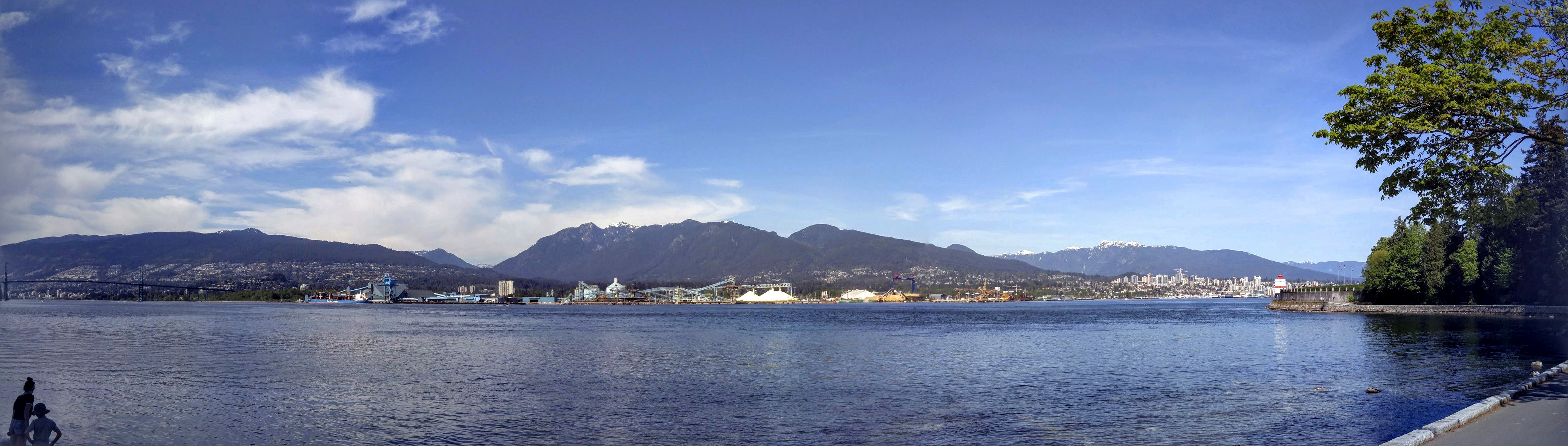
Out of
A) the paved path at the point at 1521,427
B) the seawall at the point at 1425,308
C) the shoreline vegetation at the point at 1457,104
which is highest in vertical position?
the shoreline vegetation at the point at 1457,104

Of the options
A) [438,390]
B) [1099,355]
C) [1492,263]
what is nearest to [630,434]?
[438,390]

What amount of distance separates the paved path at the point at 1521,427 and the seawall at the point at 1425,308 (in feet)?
239

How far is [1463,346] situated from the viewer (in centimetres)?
4181

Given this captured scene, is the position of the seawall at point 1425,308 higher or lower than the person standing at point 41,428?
lower

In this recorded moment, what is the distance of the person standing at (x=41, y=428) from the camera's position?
14.6m

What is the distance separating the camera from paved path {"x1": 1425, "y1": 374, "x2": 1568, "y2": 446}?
1177 centimetres

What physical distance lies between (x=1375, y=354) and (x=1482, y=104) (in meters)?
30.3

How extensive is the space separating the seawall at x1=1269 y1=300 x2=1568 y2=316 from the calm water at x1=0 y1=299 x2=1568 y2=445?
492 inches

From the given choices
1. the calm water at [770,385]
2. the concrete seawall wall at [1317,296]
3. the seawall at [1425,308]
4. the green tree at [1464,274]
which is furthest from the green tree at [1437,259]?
the calm water at [770,385]

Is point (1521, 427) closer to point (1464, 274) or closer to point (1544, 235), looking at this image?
point (1544, 235)

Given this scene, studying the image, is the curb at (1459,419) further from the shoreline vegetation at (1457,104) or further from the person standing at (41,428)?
the person standing at (41,428)

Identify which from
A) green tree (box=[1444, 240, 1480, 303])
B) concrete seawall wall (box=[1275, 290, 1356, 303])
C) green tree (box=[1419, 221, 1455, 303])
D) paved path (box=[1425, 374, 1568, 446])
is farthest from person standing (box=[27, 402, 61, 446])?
concrete seawall wall (box=[1275, 290, 1356, 303])

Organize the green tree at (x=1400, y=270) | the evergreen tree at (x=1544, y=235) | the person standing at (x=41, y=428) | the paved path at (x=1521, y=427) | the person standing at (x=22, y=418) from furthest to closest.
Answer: the green tree at (x=1400, y=270) → the evergreen tree at (x=1544, y=235) → the person standing at (x=41, y=428) → the person standing at (x=22, y=418) → the paved path at (x=1521, y=427)

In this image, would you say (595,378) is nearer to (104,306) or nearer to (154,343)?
(154,343)
